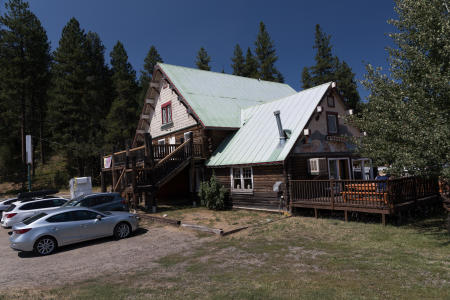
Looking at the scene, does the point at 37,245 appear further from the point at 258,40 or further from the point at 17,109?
the point at 258,40

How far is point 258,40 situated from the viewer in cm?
5297

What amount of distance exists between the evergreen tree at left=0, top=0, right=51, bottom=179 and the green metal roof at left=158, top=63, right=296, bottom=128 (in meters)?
24.5

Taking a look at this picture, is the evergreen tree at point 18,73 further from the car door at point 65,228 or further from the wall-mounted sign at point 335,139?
the wall-mounted sign at point 335,139

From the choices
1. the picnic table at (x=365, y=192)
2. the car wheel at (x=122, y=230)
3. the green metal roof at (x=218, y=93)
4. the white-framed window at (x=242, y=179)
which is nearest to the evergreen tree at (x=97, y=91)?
the green metal roof at (x=218, y=93)

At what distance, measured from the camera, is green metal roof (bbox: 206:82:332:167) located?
15795mm

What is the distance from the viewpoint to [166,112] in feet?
81.3

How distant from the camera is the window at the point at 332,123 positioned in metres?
17.5

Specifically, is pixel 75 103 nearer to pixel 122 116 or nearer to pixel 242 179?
pixel 122 116

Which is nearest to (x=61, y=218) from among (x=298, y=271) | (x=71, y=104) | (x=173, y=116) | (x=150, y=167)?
(x=150, y=167)

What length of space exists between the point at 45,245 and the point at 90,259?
6.98 ft

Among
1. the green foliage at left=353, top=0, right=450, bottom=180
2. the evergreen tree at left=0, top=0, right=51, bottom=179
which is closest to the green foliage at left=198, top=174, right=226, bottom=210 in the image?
the green foliage at left=353, top=0, right=450, bottom=180

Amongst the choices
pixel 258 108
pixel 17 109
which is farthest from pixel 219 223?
pixel 17 109

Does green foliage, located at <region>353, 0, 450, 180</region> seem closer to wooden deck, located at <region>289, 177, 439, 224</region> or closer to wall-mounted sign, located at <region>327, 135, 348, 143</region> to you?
wooden deck, located at <region>289, 177, 439, 224</region>

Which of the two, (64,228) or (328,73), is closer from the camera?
(64,228)
